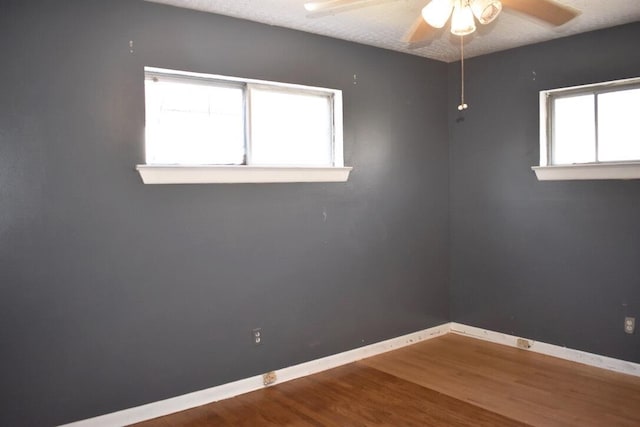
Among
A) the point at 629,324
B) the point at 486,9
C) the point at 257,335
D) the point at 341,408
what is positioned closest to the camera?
the point at 486,9

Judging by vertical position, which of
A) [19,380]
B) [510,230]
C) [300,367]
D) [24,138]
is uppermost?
[24,138]

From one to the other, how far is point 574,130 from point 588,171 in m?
0.39

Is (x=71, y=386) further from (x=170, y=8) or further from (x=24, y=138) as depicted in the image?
(x=170, y=8)

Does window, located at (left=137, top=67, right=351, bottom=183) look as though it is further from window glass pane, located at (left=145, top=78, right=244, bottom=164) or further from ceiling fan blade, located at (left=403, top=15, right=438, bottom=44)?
ceiling fan blade, located at (left=403, top=15, right=438, bottom=44)

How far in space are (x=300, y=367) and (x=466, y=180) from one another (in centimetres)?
225

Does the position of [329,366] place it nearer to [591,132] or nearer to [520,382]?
[520,382]

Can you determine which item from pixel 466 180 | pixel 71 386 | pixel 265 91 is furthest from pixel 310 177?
pixel 71 386

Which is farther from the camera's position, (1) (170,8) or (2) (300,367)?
(2) (300,367)

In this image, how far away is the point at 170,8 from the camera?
2994 millimetres

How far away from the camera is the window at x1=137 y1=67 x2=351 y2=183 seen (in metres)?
3.06

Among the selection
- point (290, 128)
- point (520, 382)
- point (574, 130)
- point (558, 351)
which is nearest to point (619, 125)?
point (574, 130)

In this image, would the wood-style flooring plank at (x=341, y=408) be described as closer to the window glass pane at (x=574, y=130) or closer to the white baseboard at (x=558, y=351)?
the white baseboard at (x=558, y=351)

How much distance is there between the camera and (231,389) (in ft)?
10.6

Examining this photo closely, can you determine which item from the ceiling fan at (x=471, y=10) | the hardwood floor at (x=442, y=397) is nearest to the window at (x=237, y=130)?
the ceiling fan at (x=471, y=10)
